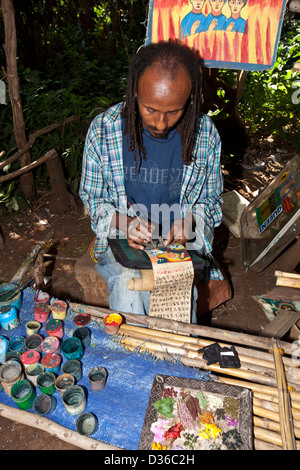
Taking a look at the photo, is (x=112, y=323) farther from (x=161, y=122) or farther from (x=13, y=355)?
(x=161, y=122)

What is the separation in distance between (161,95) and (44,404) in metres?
1.41

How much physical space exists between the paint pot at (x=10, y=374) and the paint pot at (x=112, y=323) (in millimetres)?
391

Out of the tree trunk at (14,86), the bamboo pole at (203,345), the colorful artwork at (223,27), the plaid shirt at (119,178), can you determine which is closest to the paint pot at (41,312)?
the bamboo pole at (203,345)

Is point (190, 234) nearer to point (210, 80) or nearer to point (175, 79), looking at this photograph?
point (175, 79)

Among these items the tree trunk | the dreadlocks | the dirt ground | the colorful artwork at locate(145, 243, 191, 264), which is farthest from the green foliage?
the colorful artwork at locate(145, 243, 191, 264)

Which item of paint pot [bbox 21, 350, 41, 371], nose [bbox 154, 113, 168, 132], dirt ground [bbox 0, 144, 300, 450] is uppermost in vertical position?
nose [bbox 154, 113, 168, 132]

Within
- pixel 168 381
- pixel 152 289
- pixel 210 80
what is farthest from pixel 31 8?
pixel 168 381

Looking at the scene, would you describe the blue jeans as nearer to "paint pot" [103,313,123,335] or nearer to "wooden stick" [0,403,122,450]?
"paint pot" [103,313,123,335]

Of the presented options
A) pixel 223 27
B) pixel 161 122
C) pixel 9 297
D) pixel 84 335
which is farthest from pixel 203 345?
pixel 223 27

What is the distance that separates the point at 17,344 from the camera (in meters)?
1.50

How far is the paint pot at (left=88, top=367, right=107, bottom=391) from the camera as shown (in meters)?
1.30

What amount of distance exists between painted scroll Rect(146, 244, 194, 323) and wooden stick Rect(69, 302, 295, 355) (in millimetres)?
143

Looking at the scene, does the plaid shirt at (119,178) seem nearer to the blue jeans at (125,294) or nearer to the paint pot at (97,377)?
the blue jeans at (125,294)

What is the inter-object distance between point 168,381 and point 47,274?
2.21 m
